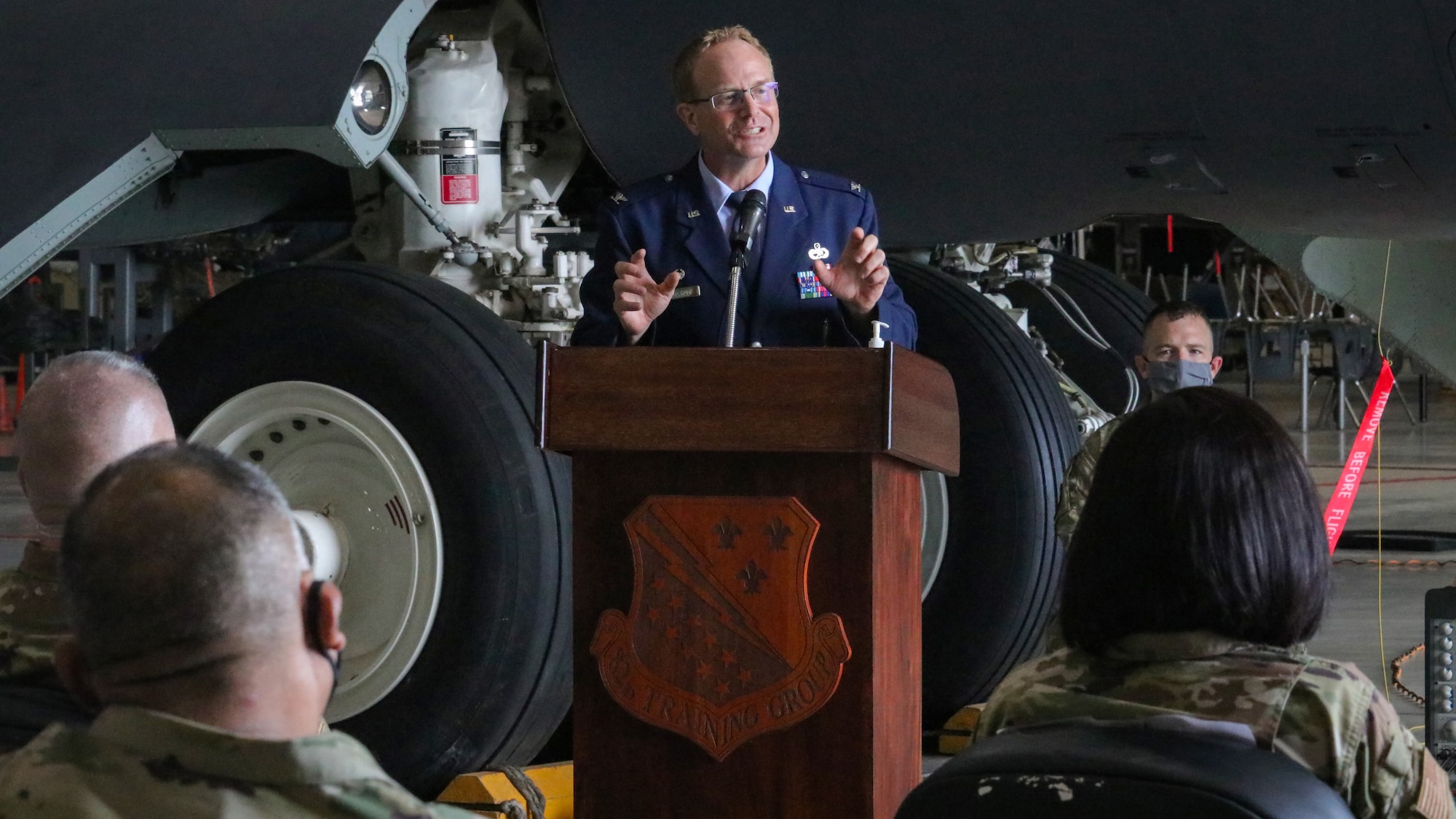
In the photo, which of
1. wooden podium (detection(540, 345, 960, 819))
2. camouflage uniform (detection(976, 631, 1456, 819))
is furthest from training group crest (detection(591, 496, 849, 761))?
camouflage uniform (detection(976, 631, 1456, 819))

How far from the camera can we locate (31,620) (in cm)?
198

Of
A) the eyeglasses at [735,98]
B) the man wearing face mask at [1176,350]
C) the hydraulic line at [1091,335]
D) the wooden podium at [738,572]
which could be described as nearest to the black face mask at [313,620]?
the wooden podium at [738,572]

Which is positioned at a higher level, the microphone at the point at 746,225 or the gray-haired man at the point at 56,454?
the microphone at the point at 746,225

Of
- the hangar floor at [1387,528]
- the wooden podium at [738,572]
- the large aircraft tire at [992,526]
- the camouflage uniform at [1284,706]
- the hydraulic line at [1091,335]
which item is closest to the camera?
the camouflage uniform at [1284,706]

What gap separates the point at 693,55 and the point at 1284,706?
5.39 ft

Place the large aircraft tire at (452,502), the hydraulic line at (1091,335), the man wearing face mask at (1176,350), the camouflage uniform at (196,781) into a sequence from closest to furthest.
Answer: the camouflage uniform at (196,781), the large aircraft tire at (452,502), the man wearing face mask at (1176,350), the hydraulic line at (1091,335)

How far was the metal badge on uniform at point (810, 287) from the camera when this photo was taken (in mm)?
2852

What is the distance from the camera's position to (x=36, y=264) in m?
3.66

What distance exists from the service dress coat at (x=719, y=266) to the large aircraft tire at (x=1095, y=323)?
140 inches

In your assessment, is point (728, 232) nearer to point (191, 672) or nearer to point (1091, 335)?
point (191, 672)

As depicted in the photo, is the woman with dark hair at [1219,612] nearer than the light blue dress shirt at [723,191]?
Yes

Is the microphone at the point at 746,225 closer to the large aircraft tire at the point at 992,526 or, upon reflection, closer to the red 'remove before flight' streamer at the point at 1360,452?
the large aircraft tire at the point at 992,526

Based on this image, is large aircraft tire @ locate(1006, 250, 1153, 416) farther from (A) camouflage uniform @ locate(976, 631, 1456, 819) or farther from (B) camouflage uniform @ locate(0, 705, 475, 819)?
(B) camouflage uniform @ locate(0, 705, 475, 819)

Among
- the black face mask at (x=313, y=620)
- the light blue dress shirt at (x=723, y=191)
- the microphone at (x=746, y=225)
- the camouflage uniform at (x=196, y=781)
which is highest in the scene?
the light blue dress shirt at (x=723, y=191)
